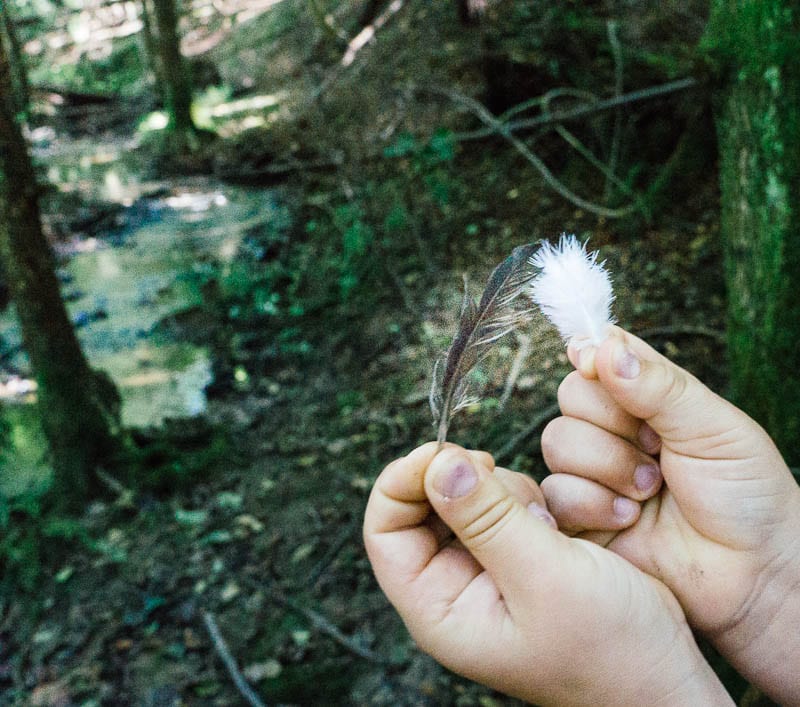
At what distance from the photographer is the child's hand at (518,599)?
4.00 ft

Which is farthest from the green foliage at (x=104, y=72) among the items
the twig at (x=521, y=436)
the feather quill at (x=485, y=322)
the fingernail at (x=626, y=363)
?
the fingernail at (x=626, y=363)

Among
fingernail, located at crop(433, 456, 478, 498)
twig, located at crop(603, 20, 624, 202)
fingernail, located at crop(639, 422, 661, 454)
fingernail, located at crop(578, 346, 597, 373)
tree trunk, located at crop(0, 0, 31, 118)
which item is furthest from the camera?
tree trunk, located at crop(0, 0, 31, 118)

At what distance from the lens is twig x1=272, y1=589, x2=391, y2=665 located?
10.5 feet

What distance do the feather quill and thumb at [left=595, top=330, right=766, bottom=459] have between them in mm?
190

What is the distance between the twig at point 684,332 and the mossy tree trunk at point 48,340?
334 cm

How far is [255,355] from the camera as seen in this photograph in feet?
19.4

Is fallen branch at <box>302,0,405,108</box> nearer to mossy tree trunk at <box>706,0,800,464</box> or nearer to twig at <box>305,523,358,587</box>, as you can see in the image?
twig at <box>305,523,358,587</box>

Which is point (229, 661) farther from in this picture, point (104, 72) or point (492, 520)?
point (104, 72)

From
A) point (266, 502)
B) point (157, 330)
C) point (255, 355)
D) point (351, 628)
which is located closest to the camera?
point (351, 628)

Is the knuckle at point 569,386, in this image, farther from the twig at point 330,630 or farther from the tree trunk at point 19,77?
the tree trunk at point 19,77

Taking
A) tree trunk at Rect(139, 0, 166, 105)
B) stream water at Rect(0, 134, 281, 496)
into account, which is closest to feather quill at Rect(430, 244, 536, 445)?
stream water at Rect(0, 134, 281, 496)

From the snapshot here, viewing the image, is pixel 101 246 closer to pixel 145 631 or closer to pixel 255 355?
pixel 255 355

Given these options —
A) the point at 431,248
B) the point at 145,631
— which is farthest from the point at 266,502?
the point at 431,248

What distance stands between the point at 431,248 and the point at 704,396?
16.7 ft
